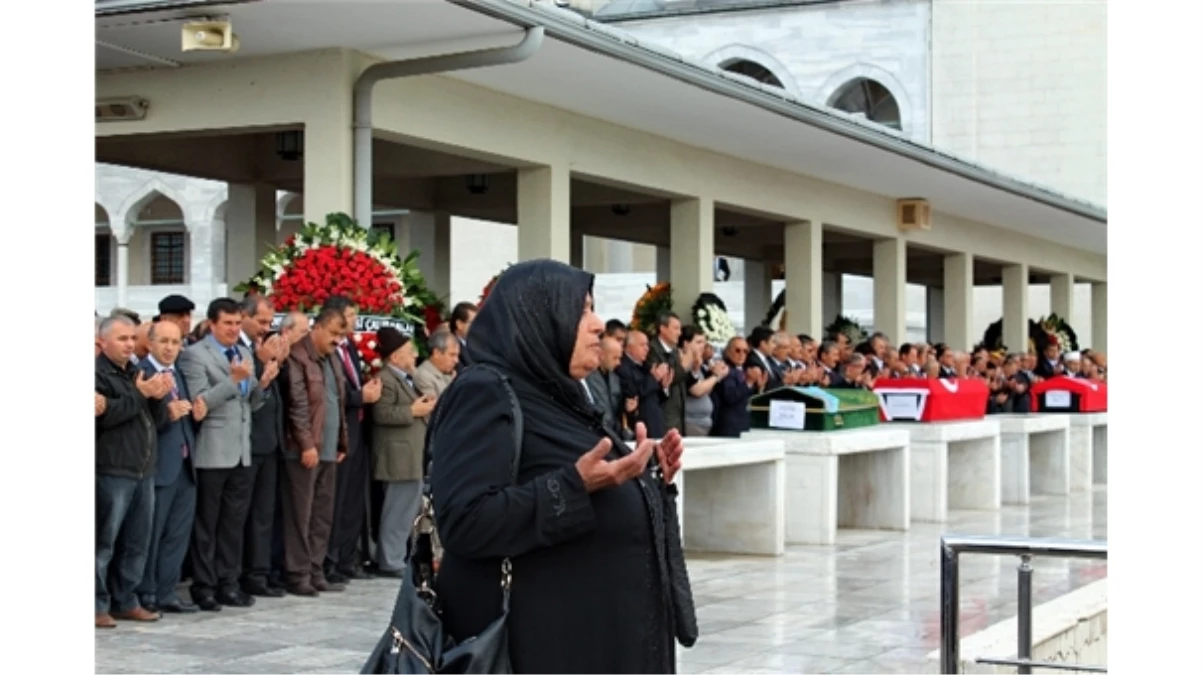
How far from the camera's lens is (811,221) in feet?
79.5

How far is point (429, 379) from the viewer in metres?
12.8

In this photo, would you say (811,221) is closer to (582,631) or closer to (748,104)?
(748,104)

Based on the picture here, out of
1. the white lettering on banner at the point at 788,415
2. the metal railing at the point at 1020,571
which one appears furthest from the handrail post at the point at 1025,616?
the white lettering on banner at the point at 788,415

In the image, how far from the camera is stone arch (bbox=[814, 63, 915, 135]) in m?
45.0

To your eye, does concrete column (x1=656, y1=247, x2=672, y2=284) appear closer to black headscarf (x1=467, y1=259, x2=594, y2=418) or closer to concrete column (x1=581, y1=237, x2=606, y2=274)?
concrete column (x1=581, y1=237, x2=606, y2=274)

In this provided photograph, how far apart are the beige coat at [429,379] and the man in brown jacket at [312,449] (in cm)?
73

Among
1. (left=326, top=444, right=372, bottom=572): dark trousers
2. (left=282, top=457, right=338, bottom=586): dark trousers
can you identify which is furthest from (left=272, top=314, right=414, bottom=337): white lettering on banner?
(left=282, top=457, right=338, bottom=586): dark trousers

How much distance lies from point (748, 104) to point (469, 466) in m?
13.4

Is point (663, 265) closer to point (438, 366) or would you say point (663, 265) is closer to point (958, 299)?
point (958, 299)

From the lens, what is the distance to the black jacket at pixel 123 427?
393 inches

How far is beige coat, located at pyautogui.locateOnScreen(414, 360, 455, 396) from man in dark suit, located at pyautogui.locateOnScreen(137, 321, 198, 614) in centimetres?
217

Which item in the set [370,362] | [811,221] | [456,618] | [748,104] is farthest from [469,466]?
[811,221]

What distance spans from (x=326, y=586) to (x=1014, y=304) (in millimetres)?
24353

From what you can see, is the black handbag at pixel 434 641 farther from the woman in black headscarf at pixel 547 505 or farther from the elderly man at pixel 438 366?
the elderly man at pixel 438 366
